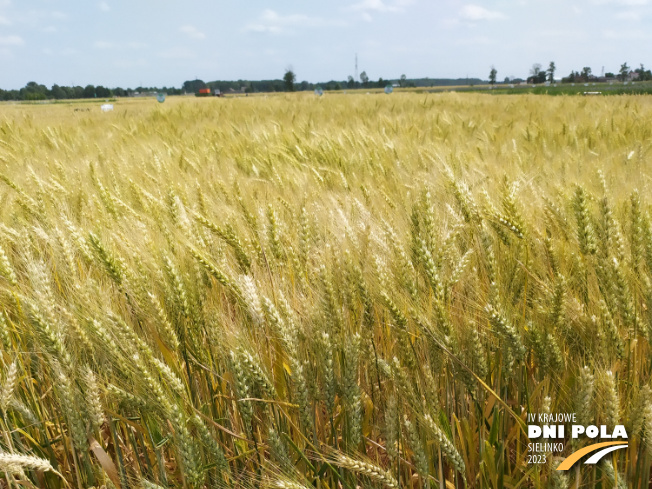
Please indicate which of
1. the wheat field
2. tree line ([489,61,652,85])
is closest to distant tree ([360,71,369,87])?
tree line ([489,61,652,85])

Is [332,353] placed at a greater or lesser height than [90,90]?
lesser

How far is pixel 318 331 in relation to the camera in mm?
1026

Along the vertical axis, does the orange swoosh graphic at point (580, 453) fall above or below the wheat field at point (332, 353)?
below

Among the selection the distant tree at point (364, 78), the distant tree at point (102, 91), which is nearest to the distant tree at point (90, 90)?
the distant tree at point (102, 91)

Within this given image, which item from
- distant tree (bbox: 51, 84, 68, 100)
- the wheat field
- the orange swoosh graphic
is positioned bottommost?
the orange swoosh graphic

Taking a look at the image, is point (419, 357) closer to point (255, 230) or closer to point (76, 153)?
point (255, 230)

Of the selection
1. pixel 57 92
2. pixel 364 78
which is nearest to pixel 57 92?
pixel 57 92

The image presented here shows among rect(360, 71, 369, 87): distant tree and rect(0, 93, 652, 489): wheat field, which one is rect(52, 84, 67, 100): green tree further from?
rect(0, 93, 652, 489): wheat field

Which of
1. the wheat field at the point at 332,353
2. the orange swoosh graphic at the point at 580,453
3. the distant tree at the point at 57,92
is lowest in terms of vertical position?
the orange swoosh graphic at the point at 580,453

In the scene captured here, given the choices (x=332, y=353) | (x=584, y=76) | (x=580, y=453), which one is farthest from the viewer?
(x=584, y=76)

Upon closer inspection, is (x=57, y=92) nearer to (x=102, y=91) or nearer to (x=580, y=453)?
(x=102, y=91)

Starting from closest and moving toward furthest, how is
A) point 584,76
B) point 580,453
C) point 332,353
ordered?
1. point 580,453
2. point 332,353
3. point 584,76

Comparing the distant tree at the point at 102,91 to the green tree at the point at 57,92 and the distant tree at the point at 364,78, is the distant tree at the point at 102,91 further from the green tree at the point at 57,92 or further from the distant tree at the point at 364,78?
the distant tree at the point at 364,78

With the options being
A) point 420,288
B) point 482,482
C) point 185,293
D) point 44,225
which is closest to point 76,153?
point 44,225
